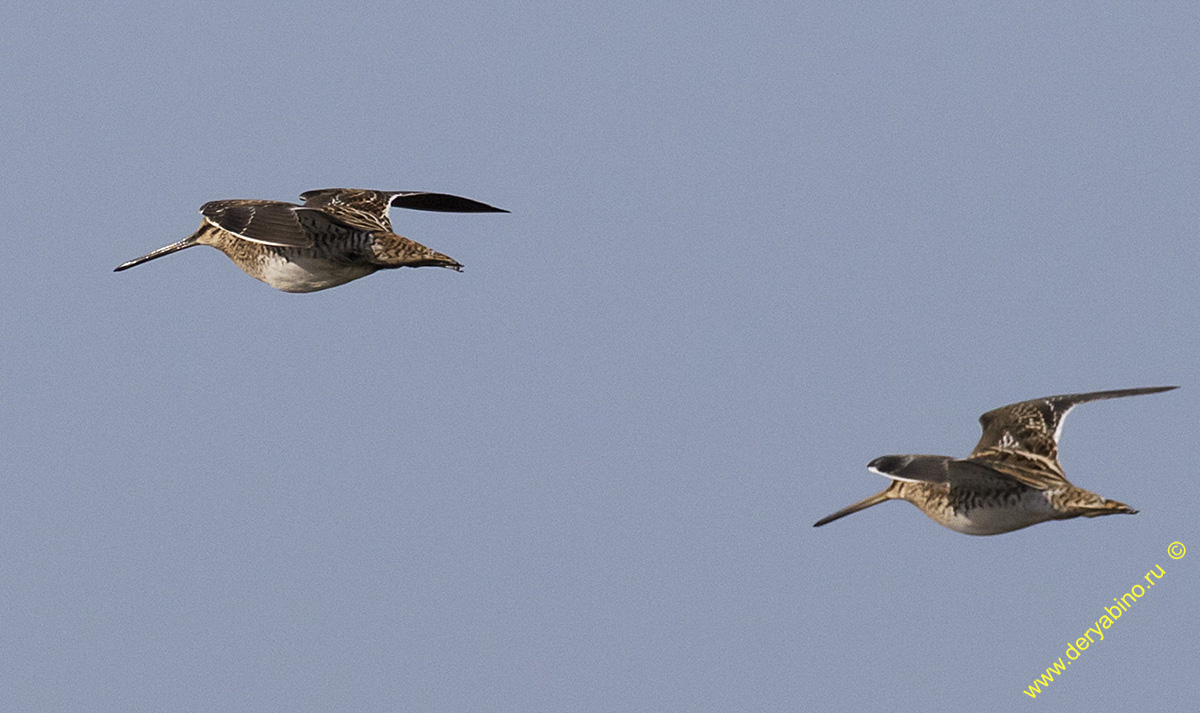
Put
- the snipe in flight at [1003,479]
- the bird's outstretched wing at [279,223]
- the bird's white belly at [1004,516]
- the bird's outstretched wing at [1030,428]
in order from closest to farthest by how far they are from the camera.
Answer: the snipe in flight at [1003,479], the bird's white belly at [1004,516], the bird's outstretched wing at [1030,428], the bird's outstretched wing at [279,223]

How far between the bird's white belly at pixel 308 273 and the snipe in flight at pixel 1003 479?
18.8ft

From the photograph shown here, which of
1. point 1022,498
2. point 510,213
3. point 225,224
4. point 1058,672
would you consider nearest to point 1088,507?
point 1022,498

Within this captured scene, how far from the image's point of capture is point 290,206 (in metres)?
19.7

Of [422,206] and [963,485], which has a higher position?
[422,206]

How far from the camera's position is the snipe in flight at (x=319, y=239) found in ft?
64.0

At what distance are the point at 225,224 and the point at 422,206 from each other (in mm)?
2565

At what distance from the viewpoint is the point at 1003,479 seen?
1784cm

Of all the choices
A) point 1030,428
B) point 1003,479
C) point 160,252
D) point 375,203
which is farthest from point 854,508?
point 160,252

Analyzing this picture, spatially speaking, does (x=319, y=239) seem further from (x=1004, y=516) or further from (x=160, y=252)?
(x=1004, y=516)

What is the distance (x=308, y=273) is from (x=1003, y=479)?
7661 millimetres

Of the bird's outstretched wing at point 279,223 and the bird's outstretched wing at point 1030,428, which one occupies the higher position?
the bird's outstretched wing at point 279,223

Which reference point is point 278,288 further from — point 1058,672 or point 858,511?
point 1058,672

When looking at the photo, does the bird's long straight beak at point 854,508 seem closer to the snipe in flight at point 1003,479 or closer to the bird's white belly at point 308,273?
the snipe in flight at point 1003,479

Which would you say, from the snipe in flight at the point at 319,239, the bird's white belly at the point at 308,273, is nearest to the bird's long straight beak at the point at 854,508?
the snipe in flight at the point at 319,239
